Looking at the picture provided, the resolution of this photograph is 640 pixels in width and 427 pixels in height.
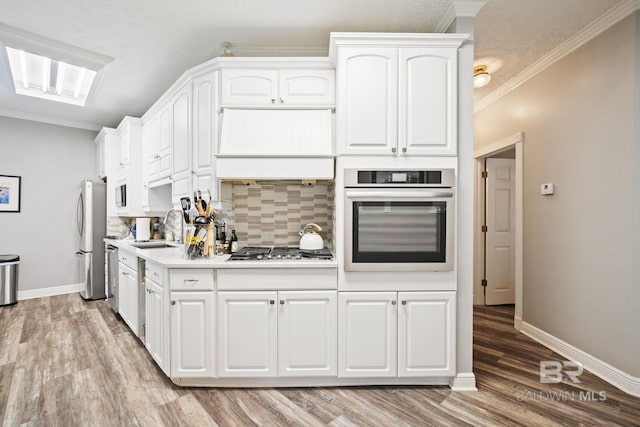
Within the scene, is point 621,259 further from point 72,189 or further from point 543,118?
point 72,189

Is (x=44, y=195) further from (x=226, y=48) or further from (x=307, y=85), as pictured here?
(x=307, y=85)

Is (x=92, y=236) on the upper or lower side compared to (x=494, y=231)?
lower

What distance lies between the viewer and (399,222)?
72.6 inches

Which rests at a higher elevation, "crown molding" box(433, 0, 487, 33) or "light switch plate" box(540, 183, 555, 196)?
"crown molding" box(433, 0, 487, 33)

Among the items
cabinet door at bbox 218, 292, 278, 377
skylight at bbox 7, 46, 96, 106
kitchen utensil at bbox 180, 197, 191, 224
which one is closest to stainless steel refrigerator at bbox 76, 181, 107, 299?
skylight at bbox 7, 46, 96, 106

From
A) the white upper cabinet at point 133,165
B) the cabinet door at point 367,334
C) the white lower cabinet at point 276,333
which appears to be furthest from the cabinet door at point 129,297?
the cabinet door at point 367,334

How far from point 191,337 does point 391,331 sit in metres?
1.37

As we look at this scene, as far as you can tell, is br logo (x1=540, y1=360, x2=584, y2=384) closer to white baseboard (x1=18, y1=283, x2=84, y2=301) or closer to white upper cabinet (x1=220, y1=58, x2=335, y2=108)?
white upper cabinet (x1=220, y1=58, x2=335, y2=108)

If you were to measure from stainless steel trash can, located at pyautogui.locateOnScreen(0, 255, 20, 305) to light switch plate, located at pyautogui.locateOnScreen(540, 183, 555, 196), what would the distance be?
20.5 ft

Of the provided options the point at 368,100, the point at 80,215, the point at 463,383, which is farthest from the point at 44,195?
the point at 463,383

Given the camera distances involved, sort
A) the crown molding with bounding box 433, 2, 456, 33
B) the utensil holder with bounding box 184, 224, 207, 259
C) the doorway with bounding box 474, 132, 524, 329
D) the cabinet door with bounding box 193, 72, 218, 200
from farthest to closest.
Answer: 1. the doorway with bounding box 474, 132, 524, 329
2. the cabinet door with bounding box 193, 72, 218, 200
3. the utensil holder with bounding box 184, 224, 207, 259
4. the crown molding with bounding box 433, 2, 456, 33

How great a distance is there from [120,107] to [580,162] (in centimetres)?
503

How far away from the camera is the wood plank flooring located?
5.43 ft

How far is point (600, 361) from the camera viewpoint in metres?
2.11
